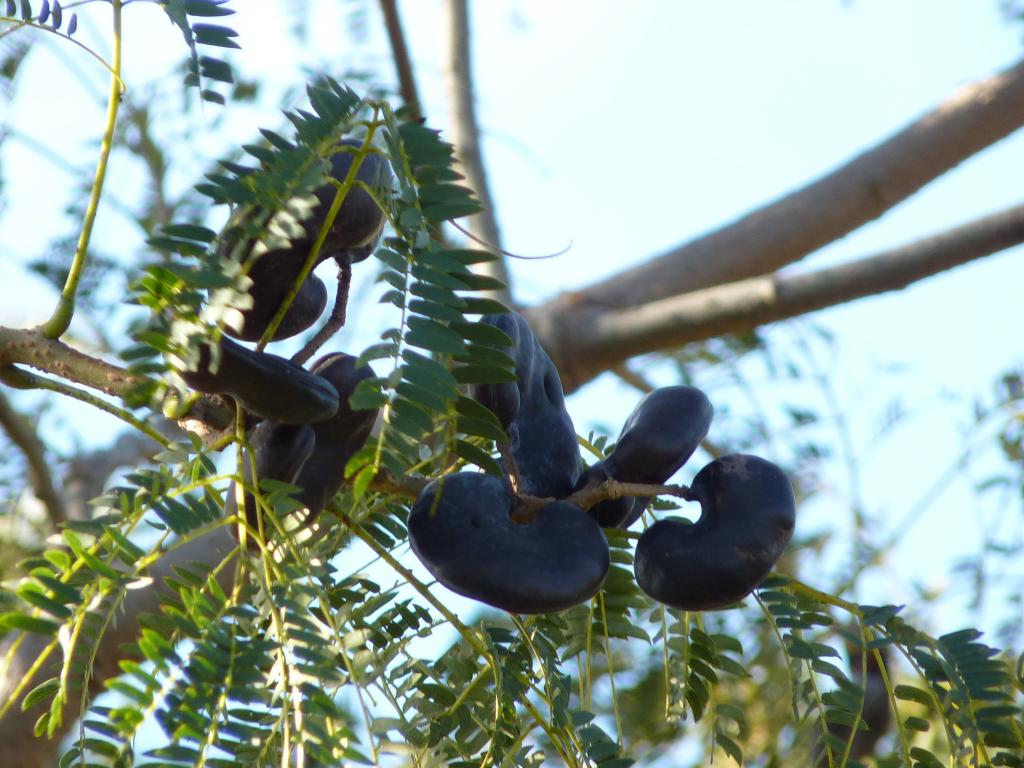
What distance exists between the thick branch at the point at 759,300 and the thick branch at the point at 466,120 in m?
0.17

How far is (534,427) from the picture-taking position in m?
0.96

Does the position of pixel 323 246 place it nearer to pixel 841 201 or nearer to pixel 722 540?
pixel 722 540

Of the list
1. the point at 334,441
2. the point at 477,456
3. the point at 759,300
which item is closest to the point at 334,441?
the point at 334,441

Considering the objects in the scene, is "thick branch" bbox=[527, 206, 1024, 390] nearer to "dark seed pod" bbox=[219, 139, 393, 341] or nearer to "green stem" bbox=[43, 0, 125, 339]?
"dark seed pod" bbox=[219, 139, 393, 341]

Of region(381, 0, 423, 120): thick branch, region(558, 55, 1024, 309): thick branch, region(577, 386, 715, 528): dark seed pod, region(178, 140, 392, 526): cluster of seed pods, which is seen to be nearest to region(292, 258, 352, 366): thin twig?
region(178, 140, 392, 526): cluster of seed pods

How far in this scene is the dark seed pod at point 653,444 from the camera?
923mm

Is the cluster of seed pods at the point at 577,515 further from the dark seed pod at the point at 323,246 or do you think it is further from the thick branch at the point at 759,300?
the thick branch at the point at 759,300

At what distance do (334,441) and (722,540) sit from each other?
0.92ft

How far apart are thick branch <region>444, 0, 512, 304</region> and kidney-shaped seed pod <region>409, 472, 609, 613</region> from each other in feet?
4.30

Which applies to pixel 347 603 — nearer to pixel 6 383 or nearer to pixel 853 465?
pixel 6 383

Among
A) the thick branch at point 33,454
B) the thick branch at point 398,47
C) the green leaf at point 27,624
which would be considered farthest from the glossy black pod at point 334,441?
the thick branch at point 398,47

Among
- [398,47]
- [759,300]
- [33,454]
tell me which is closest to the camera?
[759,300]

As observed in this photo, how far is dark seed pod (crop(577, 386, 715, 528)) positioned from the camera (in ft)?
3.03

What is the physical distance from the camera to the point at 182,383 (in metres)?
0.80
